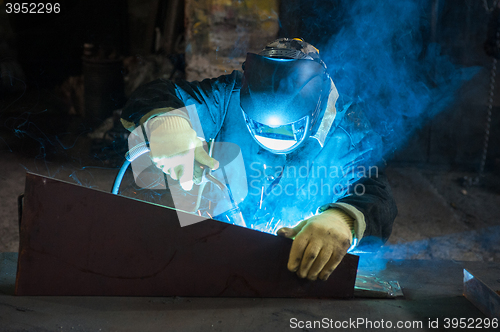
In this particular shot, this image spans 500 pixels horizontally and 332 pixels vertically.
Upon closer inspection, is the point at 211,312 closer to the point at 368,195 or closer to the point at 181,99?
the point at 368,195

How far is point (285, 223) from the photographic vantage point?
1.99 metres

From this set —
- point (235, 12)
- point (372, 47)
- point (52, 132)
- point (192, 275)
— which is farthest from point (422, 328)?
point (52, 132)

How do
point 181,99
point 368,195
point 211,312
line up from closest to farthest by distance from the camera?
1. point 211,312
2. point 368,195
3. point 181,99

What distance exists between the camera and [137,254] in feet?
4.45

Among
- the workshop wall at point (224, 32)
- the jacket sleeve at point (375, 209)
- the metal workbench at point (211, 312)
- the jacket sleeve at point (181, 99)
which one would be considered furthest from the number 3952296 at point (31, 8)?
the jacket sleeve at point (375, 209)

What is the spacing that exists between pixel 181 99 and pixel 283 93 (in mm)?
659

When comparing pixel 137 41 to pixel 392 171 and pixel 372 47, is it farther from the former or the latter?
pixel 392 171

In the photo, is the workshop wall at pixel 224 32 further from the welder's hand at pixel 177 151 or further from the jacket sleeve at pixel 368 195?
the welder's hand at pixel 177 151

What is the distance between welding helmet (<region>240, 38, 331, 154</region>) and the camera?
1.49 metres

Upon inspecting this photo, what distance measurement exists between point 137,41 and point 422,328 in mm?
4444

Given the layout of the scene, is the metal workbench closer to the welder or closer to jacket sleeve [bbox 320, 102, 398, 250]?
the welder

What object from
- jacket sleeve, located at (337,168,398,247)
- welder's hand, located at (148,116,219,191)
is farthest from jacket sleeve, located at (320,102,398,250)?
welder's hand, located at (148,116,219,191)

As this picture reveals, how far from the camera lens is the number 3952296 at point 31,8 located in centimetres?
407

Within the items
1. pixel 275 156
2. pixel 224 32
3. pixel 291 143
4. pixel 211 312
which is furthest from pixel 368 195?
pixel 224 32
